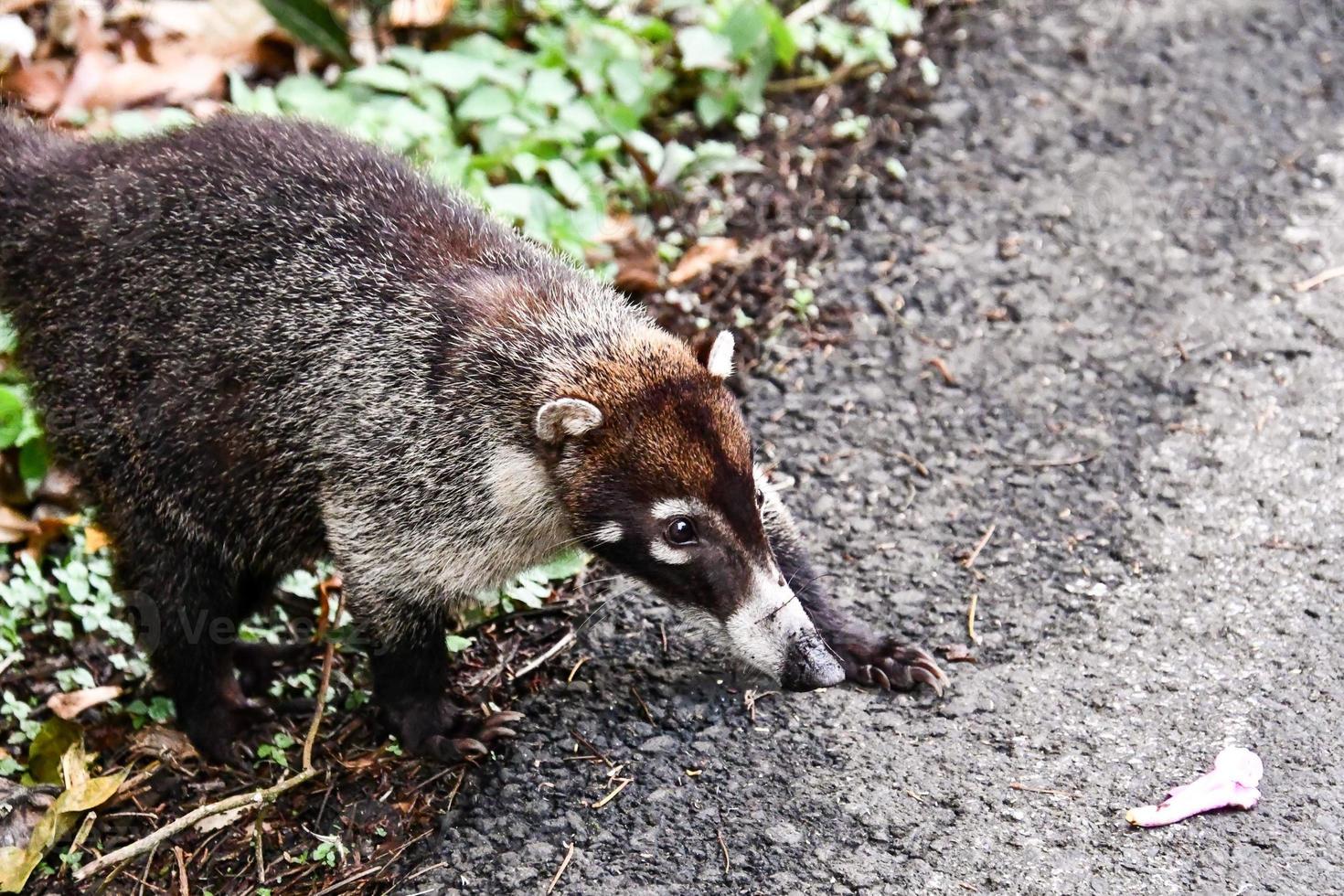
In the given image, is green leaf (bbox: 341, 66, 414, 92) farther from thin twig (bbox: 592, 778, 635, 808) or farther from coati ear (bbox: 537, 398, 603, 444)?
thin twig (bbox: 592, 778, 635, 808)

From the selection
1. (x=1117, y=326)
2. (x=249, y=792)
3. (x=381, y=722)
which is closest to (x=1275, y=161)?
(x=1117, y=326)

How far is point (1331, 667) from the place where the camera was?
469 cm

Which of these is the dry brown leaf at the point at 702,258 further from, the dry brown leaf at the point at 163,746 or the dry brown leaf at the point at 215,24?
the dry brown leaf at the point at 163,746

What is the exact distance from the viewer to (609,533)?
178 inches

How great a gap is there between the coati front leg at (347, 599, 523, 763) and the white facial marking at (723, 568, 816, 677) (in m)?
0.98

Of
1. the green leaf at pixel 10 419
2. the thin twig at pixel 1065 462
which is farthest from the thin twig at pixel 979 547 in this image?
the green leaf at pixel 10 419

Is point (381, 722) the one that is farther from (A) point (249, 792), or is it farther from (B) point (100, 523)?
(B) point (100, 523)

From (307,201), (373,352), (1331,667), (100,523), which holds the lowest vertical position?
(100,523)

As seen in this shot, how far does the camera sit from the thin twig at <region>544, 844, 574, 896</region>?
14.3 ft

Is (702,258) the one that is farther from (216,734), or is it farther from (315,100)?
(216,734)

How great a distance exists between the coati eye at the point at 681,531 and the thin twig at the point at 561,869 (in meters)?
1.03

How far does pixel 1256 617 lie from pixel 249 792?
353 cm

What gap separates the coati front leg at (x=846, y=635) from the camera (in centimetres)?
487

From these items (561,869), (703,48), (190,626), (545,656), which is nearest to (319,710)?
(190,626)
